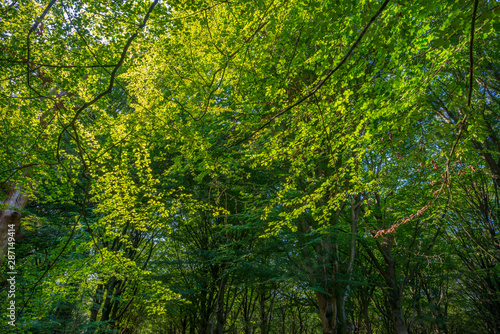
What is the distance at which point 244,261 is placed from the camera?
343 inches

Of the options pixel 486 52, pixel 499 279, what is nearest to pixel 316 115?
pixel 486 52

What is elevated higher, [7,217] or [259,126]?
[259,126]

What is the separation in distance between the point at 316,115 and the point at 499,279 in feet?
25.7

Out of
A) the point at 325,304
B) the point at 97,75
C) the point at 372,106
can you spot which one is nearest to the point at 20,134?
the point at 97,75

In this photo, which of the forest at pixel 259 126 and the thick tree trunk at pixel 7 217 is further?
the thick tree trunk at pixel 7 217

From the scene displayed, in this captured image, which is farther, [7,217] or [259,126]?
[7,217]

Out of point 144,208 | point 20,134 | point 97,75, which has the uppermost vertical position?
point 97,75

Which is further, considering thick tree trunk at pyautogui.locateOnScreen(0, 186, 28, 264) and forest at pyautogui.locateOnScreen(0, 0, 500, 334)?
thick tree trunk at pyautogui.locateOnScreen(0, 186, 28, 264)

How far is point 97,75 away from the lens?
19.2 ft

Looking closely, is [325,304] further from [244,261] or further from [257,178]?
[257,178]

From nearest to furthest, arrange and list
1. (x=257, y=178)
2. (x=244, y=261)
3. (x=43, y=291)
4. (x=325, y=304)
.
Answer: (x=43, y=291) < (x=325, y=304) < (x=244, y=261) < (x=257, y=178)

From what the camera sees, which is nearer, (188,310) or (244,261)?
(244,261)

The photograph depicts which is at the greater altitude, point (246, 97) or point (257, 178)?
point (246, 97)

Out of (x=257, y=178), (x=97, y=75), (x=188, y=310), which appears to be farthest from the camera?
(x=188, y=310)
